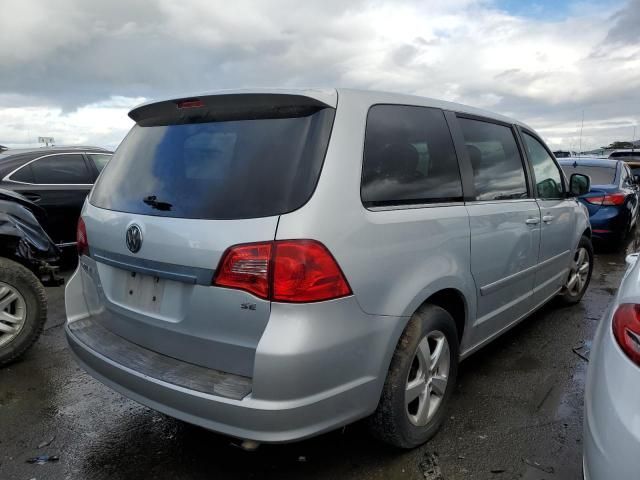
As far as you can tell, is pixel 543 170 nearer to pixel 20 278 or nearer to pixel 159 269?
pixel 159 269

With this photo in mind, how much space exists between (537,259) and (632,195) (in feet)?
19.0

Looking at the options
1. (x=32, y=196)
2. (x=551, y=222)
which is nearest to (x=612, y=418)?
(x=551, y=222)

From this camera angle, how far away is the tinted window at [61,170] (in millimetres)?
6098

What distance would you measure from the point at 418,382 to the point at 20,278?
2.92 m

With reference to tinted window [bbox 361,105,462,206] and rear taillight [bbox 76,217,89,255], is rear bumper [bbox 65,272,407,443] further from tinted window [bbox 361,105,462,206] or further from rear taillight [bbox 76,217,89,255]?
rear taillight [bbox 76,217,89,255]

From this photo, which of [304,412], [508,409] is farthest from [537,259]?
[304,412]

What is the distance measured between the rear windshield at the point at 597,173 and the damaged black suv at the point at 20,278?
7395mm

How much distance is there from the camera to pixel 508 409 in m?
3.00

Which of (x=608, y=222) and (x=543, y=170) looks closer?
(x=543, y=170)

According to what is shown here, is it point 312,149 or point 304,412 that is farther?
point 312,149

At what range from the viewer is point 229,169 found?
7.03 feet

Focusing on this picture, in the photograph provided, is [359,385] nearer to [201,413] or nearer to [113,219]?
[201,413]

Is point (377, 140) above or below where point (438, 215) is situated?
above

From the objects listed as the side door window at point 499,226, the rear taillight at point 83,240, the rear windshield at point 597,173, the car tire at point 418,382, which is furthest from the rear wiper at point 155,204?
the rear windshield at point 597,173
